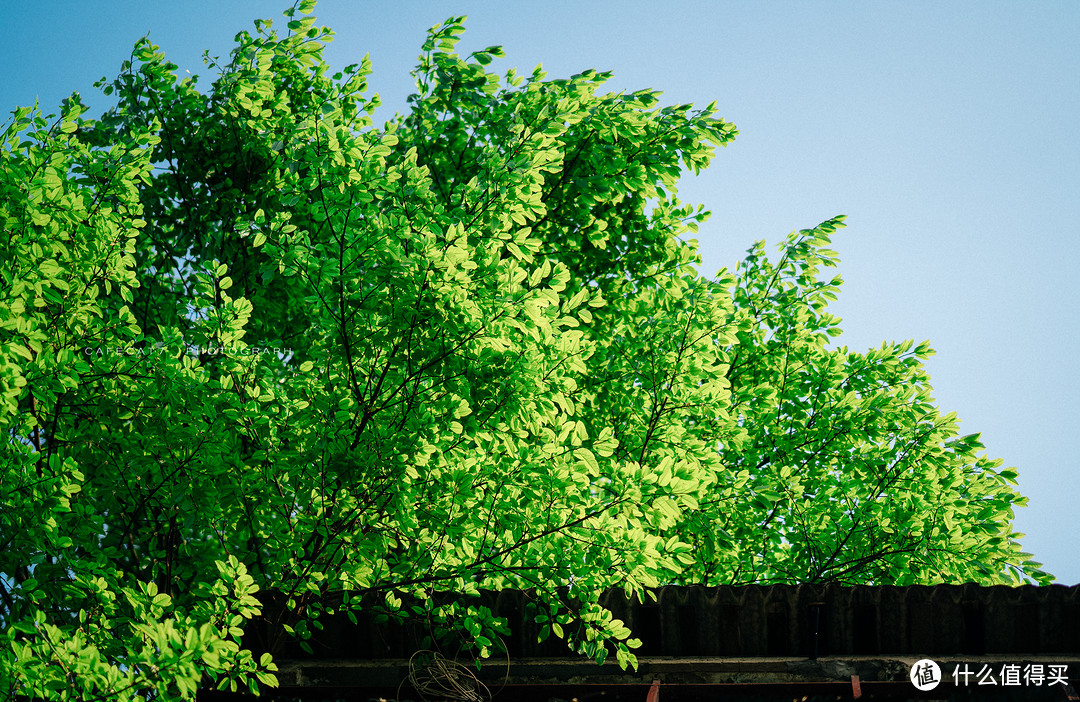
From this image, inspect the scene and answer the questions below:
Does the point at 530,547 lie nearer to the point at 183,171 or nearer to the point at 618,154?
the point at 618,154

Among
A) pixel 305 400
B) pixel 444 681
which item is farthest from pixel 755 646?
pixel 305 400

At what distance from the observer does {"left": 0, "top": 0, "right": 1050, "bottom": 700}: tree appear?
482cm

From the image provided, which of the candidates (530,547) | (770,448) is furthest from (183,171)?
(770,448)

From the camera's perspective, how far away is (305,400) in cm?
554

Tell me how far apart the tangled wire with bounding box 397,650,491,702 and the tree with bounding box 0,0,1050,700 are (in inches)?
13.7

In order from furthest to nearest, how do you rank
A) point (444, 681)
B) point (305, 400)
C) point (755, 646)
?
point (755, 646) → point (444, 681) → point (305, 400)

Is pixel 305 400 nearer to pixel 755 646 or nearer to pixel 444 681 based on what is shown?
pixel 444 681

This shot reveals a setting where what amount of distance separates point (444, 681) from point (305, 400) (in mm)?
2534

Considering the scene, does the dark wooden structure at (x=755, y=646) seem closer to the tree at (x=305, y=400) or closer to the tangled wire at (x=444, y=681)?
the tangled wire at (x=444, y=681)

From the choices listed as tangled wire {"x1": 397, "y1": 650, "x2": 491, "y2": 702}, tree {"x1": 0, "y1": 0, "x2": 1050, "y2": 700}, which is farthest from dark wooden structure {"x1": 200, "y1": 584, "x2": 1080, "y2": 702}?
tree {"x1": 0, "y1": 0, "x2": 1050, "y2": 700}

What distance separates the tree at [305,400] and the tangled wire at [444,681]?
13.7 inches

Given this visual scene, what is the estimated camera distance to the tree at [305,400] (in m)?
4.82

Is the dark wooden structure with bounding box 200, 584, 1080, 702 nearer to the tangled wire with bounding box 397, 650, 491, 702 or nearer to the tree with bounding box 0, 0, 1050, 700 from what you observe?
the tangled wire with bounding box 397, 650, 491, 702

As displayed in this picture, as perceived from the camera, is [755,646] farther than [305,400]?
Yes
